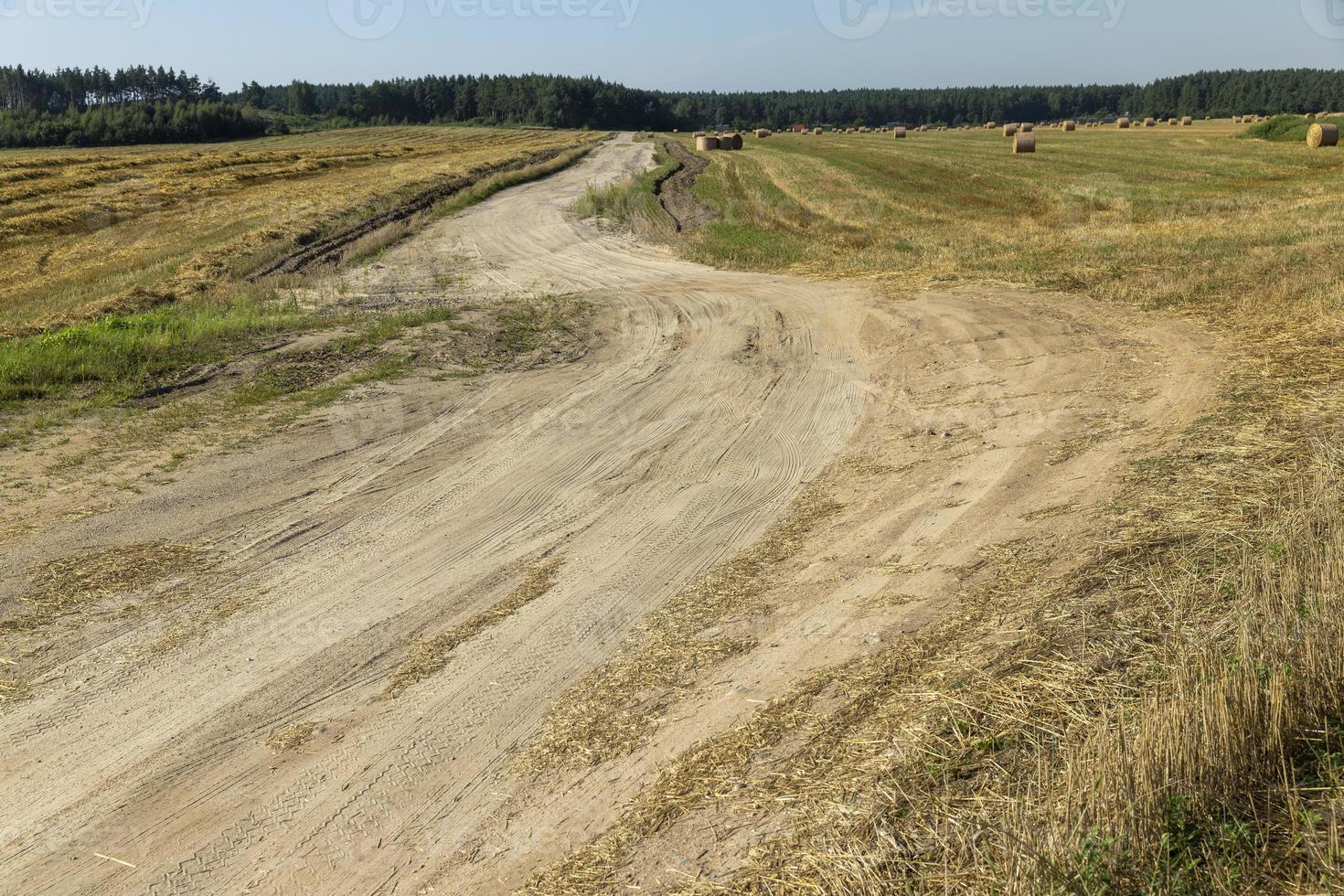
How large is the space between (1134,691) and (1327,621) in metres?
0.87

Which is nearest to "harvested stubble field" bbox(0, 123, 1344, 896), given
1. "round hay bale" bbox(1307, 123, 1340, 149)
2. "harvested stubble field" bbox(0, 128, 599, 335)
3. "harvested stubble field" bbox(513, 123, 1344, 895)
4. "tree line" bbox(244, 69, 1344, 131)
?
"harvested stubble field" bbox(513, 123, 1344, 895)

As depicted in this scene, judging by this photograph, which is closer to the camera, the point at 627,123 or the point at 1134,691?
the point at 1134,691

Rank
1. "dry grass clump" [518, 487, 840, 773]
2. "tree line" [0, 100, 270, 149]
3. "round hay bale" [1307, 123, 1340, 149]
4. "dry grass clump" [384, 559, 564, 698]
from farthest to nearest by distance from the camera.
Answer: "tree line" [0, 100, 270, 149]
"round hay bale" [1307, 123, 1340, 149]
"dry grass clump" [384, 559, 564, 698]
"dry grass clump" [518, 487, 840, 773]

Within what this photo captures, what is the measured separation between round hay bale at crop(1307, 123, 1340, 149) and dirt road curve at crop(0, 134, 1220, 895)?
39.9 metres

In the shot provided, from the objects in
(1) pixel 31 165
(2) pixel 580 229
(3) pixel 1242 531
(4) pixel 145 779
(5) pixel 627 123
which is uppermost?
(5) pixel 627 123

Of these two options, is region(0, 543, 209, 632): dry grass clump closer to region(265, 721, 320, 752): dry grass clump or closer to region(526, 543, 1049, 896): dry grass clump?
region(265, 721, 320, 752): dry grass clump

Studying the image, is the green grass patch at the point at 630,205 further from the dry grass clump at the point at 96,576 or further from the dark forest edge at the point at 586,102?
the dark forest edge at the point at 586,102

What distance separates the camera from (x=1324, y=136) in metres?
44.6

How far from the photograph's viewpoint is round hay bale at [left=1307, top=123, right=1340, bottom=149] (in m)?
44.5

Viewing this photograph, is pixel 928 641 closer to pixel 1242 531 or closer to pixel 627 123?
pixel 1242 531

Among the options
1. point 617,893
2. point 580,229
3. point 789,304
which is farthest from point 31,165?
point 617,893

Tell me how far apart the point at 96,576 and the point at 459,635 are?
3.11 meters

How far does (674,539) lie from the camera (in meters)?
8.02

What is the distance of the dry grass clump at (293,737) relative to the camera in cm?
541
